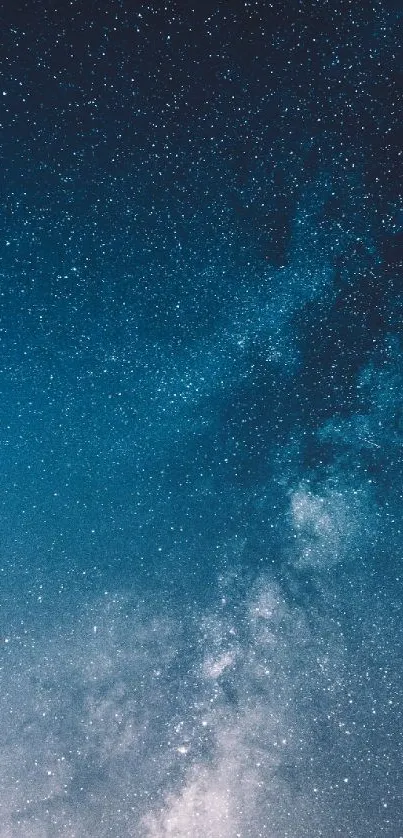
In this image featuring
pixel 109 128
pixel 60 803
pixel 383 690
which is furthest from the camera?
pixel 383 690

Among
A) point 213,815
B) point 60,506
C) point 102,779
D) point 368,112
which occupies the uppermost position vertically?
point 368,112

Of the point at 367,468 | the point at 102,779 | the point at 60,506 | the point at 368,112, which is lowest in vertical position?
the point at 102,779

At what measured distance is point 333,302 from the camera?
4324 mm

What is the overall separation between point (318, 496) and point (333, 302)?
1922mm

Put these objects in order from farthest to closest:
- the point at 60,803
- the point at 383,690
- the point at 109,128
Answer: the point at 383,690 < the point at 60,803 < the point at 109,128

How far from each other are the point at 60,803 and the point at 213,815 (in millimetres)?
1353

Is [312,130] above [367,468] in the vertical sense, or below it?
above

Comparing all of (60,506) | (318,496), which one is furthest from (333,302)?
(60,506)

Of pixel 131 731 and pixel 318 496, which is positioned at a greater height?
pixel 318 496

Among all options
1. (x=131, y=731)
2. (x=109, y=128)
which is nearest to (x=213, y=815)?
(x=131, y=731)

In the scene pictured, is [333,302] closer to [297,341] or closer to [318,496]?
[297,341]

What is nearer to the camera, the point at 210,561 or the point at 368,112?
the point at 368,112

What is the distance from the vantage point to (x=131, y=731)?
4059 millimetres

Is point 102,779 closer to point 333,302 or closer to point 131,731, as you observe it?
point 131,731
